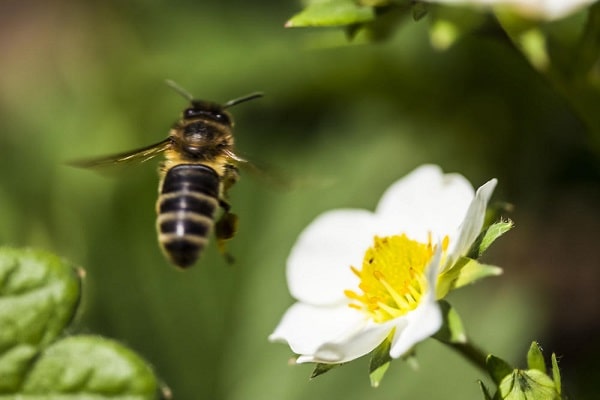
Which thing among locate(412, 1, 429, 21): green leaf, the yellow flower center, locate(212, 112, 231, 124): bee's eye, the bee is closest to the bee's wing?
the bee

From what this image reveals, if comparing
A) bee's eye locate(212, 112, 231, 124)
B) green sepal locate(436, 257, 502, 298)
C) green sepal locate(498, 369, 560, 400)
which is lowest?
green sepal locate(498, 369, 560, 400)

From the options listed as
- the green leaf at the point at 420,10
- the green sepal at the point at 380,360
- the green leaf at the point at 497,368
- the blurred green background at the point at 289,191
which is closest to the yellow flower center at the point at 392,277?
the green sepal at the point at 380,360

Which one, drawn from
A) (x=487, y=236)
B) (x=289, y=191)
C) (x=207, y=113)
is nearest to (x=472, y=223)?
(x=487, y=236)

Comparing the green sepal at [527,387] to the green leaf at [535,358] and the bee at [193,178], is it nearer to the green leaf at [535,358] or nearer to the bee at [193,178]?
the green leaf at [535,358]

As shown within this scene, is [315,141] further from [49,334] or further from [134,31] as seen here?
[49,334]

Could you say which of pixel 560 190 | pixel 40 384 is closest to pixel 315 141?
pixel 560 190

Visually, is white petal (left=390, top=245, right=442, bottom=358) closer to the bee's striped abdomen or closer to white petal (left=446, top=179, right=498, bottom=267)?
white petal (left=446, top=179, right=498, bottom=267)
